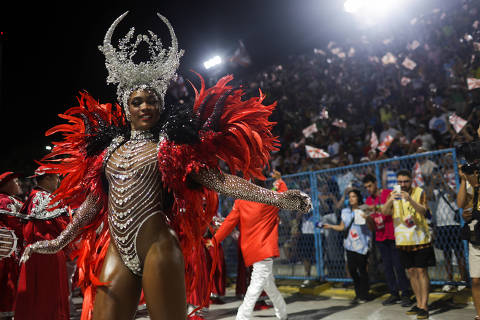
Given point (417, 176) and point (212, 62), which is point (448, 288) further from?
point (212, 62)

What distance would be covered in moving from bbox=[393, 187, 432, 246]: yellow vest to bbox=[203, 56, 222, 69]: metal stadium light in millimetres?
10210

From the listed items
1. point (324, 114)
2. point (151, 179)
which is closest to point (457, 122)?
point (324, 114)

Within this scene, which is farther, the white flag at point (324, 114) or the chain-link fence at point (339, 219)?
the white flag at point (324, 114)

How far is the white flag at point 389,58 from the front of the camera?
33.7 ft

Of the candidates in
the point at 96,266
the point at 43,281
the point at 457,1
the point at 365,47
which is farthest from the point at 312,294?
the point at 457,1

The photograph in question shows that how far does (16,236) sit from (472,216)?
16.2 ft

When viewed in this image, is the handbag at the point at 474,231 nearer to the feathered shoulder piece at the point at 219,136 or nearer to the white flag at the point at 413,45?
the feathered shoulder piece at the point at 219,136

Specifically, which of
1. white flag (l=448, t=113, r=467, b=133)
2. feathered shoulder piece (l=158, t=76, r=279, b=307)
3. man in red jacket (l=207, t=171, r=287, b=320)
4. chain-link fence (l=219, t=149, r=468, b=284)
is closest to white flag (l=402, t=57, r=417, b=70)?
white flag (l=448, t=113, r=467, b=133)

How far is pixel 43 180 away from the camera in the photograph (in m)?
4.83

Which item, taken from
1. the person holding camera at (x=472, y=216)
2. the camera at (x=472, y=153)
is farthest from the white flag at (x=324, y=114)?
the camera at (x=472, y=153)

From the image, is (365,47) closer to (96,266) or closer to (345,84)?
(345,84)

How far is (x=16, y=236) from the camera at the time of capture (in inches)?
188

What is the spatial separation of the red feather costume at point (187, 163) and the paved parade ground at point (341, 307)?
3318mm

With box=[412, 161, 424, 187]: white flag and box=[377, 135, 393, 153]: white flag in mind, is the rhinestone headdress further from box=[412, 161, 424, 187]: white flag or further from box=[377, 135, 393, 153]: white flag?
box=[377, 135, 393, 153]: white flag
